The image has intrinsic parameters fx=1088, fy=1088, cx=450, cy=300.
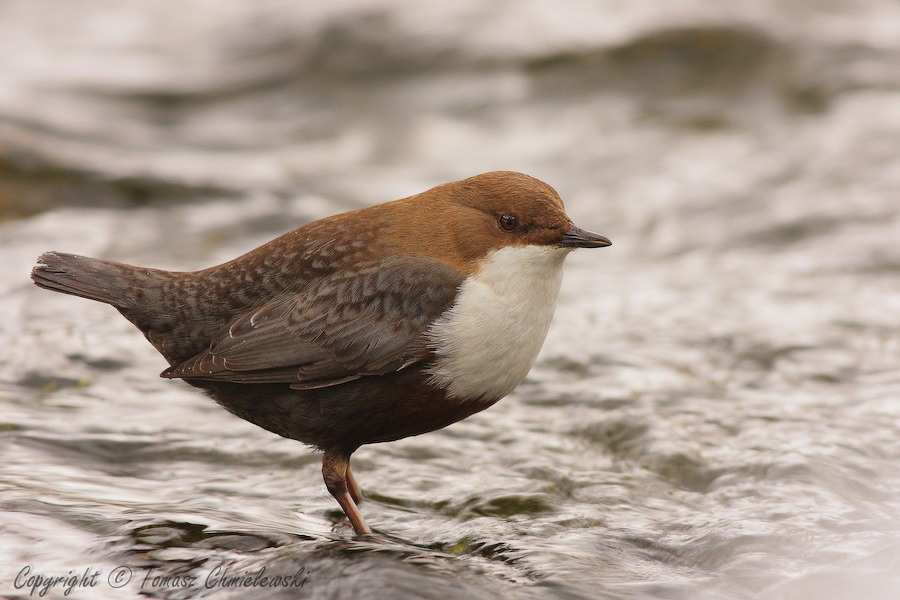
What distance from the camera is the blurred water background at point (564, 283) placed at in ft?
12.4

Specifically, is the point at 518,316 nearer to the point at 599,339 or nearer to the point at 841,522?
the point at 841,522

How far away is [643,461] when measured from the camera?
476cm

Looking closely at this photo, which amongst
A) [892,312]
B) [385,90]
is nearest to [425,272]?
[892,312]

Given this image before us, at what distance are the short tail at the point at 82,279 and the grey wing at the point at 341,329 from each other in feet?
1.53

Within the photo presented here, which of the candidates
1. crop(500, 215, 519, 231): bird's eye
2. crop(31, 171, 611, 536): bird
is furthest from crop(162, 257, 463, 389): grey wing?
crop(500, 215, 519, 231): bird's eye

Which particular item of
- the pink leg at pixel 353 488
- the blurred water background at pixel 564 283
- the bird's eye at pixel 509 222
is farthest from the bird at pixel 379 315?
the blurred water background at pixel 564 283

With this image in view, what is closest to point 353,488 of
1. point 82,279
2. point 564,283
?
point 82,279

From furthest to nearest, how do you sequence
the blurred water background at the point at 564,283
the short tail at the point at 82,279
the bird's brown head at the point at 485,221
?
the short tail at the point at 82,279 → the bird's brown head at the point at 485,221 → the blurred water background at the point at 564,283

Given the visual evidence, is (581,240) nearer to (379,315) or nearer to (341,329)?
(379,315)

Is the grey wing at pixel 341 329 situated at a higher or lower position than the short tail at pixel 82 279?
lower

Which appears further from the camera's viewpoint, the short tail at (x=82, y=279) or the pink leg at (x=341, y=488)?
the short tail at (x=82, y=279)

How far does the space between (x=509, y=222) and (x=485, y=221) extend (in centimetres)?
10

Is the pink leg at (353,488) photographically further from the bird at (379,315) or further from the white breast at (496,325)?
the white breast at (496,325)

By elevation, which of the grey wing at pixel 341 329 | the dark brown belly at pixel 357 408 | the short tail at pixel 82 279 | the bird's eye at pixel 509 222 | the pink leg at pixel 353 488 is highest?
the bird's eye at pixel 509 222
